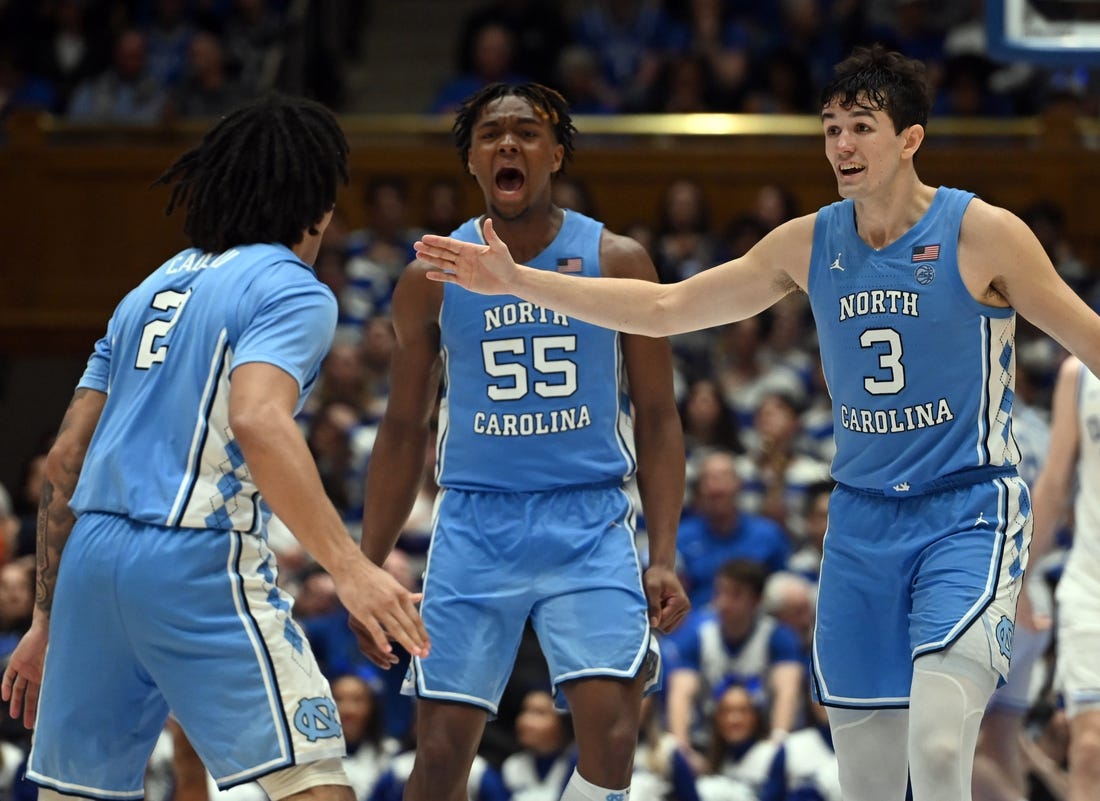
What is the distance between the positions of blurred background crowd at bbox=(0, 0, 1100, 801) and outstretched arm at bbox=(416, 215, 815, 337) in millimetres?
2503

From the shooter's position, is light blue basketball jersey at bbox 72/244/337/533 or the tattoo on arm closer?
light blue basketball jersey at bbox 72/244/337/533

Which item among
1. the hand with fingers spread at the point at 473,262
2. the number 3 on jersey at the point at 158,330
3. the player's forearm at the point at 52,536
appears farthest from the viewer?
the hand with fingers spread at the point at 473,262

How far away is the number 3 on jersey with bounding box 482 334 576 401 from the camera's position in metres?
5.40

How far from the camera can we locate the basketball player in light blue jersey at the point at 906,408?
15.3 feet

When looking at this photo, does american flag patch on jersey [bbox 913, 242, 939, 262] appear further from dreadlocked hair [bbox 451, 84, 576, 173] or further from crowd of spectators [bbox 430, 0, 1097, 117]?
crowd of spectators [bbox 430, 0, 1097, 117]

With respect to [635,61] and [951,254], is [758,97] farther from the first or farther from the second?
[951,254]

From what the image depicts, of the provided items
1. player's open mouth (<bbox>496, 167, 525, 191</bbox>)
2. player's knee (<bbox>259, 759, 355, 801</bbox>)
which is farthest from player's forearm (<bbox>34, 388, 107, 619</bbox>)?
player's open mouth (<bbox>496, 167, 525, 191</bbox>)

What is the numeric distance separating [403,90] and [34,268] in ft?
12.5

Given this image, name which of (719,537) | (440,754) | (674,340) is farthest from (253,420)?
(674,340)

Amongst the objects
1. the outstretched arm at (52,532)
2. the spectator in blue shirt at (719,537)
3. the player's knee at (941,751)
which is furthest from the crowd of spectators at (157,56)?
the player's knee at (941,751)

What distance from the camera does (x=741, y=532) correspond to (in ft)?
31.3

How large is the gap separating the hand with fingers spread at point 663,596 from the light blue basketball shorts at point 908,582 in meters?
0.58

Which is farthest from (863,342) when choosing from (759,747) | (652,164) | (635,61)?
(635,61)

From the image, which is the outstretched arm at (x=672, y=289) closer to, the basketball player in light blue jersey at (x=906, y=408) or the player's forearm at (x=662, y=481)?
the basketball player in light blue jersey at (x=906, y=408)
